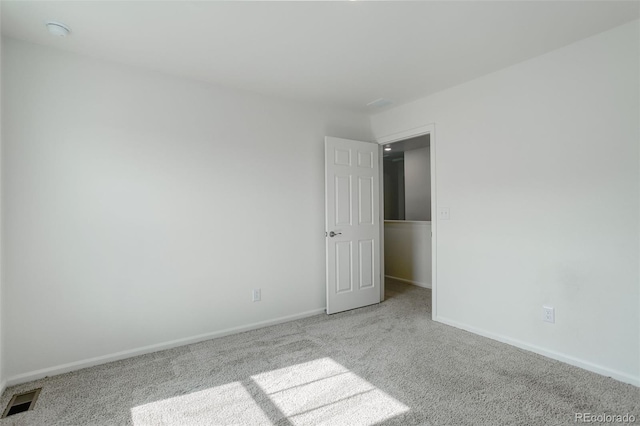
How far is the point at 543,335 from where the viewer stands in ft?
8.54

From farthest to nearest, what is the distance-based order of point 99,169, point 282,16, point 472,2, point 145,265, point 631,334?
point 145,265 < point 99,169 < point 631,334 < point 282,16 < point 472,2

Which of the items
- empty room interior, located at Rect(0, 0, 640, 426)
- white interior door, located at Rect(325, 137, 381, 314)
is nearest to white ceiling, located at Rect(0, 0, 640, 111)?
empty room interior, located at Rect(0, 0, 640, 426)

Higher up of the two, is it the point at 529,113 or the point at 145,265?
the point at 529,113

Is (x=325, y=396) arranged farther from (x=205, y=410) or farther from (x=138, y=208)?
(x=138, y=208)

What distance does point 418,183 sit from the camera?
656 centimetres

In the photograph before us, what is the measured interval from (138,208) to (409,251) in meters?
3.89

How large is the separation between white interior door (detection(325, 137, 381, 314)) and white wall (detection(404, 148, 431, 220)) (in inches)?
106

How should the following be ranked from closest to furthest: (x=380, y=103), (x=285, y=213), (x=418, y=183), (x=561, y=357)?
(x=561, y=357) → (x=285, y=213) → (x=380, y=103) → (x=418, y=183)

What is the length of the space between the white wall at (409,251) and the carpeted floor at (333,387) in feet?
6.41

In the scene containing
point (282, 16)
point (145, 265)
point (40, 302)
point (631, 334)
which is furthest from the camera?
point (145, 265)

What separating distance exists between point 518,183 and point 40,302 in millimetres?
3838

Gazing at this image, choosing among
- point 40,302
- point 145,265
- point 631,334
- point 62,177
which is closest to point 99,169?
point 62,177

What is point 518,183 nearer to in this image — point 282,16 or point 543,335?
point 543,335

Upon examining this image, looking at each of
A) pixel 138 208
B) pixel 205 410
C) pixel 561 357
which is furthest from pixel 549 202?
pixel 138 208
